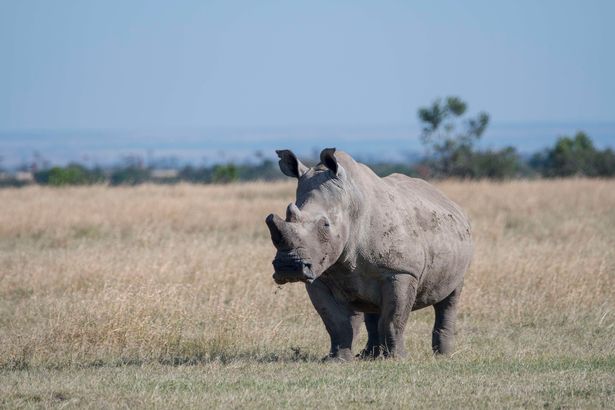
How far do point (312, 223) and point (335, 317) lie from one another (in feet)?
4.05

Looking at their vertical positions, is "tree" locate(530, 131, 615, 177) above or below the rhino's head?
below

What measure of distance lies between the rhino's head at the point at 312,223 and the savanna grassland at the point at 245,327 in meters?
0.87

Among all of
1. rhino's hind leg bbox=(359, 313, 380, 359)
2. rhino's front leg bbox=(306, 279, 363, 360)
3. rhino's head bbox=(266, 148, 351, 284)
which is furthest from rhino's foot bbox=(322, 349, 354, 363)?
rhino's head bbox=(266, 148, 351, 284)

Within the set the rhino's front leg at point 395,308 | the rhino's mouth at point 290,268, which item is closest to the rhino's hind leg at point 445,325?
the rhino's front leg at point 395,308

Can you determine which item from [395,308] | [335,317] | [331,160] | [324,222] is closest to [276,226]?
[324,222]

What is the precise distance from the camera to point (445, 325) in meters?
11.2

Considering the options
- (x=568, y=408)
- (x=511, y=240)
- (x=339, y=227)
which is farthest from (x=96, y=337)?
(x=511, y=240)

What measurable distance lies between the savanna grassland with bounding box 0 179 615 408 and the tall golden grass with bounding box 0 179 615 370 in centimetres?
3

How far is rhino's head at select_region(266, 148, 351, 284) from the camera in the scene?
8.80 m

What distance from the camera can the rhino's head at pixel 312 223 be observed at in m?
8.80

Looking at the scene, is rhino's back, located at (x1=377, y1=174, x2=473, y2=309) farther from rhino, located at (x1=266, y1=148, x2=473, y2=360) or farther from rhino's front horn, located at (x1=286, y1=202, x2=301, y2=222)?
rhino's front horn, located at (x1=286, y1=202, x2=301, y2=222)

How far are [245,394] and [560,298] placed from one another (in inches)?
244

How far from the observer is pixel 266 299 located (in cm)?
1368

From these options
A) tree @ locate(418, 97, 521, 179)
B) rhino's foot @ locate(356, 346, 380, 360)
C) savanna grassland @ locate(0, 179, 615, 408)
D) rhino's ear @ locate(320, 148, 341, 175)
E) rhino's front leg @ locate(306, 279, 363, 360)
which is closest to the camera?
savanna grassland @ locate(0, 179, 615, 408)
